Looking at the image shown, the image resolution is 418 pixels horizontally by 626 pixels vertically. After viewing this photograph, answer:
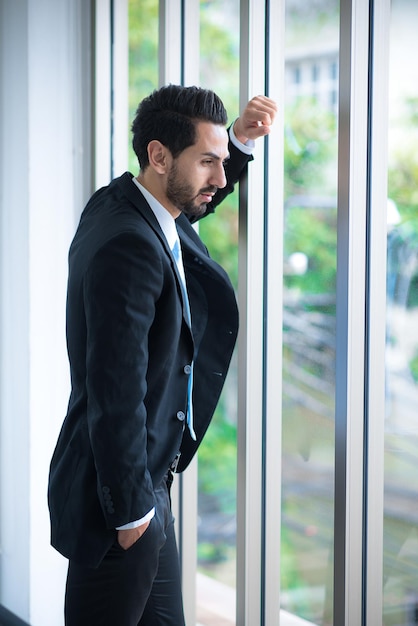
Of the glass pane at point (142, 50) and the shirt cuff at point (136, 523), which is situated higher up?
the glass pane at point (142, 50)

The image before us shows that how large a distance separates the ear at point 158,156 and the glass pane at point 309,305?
1.36ft

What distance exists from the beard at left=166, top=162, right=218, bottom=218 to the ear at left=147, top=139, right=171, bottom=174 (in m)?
0.02

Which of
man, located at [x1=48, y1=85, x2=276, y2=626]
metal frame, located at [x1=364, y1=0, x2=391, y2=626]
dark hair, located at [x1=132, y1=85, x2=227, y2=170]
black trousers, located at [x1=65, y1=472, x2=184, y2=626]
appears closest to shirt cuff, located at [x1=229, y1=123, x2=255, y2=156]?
man, located at [x1=48, y1=85, x2=276, y2=626]

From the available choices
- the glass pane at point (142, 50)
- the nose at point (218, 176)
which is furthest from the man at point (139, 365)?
the glass pane at point (142, 50)

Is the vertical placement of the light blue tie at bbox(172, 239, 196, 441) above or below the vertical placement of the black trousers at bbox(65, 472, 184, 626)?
above

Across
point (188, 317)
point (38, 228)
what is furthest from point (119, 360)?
point (38, 228)

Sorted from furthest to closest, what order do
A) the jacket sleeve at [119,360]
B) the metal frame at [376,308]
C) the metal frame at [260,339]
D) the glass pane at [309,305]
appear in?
the metal frame at [260,339], the glass pane at [309,305], the metal frame at [376,308], the jacket sleeve at [119,360]

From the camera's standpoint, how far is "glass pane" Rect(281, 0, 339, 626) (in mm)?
1891

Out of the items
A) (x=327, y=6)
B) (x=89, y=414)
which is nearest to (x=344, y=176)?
(x=327, y=6)

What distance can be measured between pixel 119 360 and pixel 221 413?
86 cm

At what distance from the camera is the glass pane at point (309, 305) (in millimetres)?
1891

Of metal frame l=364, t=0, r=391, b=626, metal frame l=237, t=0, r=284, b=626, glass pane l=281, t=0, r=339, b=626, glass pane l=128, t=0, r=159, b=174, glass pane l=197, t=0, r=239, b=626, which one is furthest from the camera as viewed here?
glass pane l=128, t=0, r=159, b=174

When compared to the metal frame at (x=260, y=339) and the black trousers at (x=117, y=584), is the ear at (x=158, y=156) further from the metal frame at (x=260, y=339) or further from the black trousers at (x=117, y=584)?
the black trousers at (x=117, y=584)

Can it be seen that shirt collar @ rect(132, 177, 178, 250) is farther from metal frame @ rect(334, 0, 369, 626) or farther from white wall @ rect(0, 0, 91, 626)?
white wall @ rect(0, 0, 91, 626)
